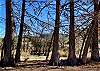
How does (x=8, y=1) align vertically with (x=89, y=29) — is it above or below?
above

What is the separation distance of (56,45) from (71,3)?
11.3 ft

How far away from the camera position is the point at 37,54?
36750 millimetres

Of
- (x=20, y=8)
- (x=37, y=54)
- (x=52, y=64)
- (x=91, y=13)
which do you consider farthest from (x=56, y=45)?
(x=37, y=54)

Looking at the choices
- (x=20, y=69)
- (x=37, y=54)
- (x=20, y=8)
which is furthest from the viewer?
(x=37, y=54)

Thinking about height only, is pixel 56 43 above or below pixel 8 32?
below

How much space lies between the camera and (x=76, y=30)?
81.6 feet

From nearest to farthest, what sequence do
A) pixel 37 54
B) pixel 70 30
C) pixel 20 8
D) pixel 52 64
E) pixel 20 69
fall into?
pixel 20 69
pixel 52 64
pixel 70 30
pixel 20 8
pixel 37 54

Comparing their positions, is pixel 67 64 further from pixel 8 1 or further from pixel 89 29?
pixel 8 1

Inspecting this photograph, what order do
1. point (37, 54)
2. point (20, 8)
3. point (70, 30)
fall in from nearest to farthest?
point (70, 30), point (20, 8), point (37, 54)

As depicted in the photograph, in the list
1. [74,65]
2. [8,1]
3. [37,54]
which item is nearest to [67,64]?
[74,65]

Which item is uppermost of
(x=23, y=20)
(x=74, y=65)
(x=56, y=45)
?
(x=23, y=20)

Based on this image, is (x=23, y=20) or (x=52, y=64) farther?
(x=23, y=20)

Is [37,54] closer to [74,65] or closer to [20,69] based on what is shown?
[74,65]

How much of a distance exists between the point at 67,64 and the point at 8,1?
6343 mm
